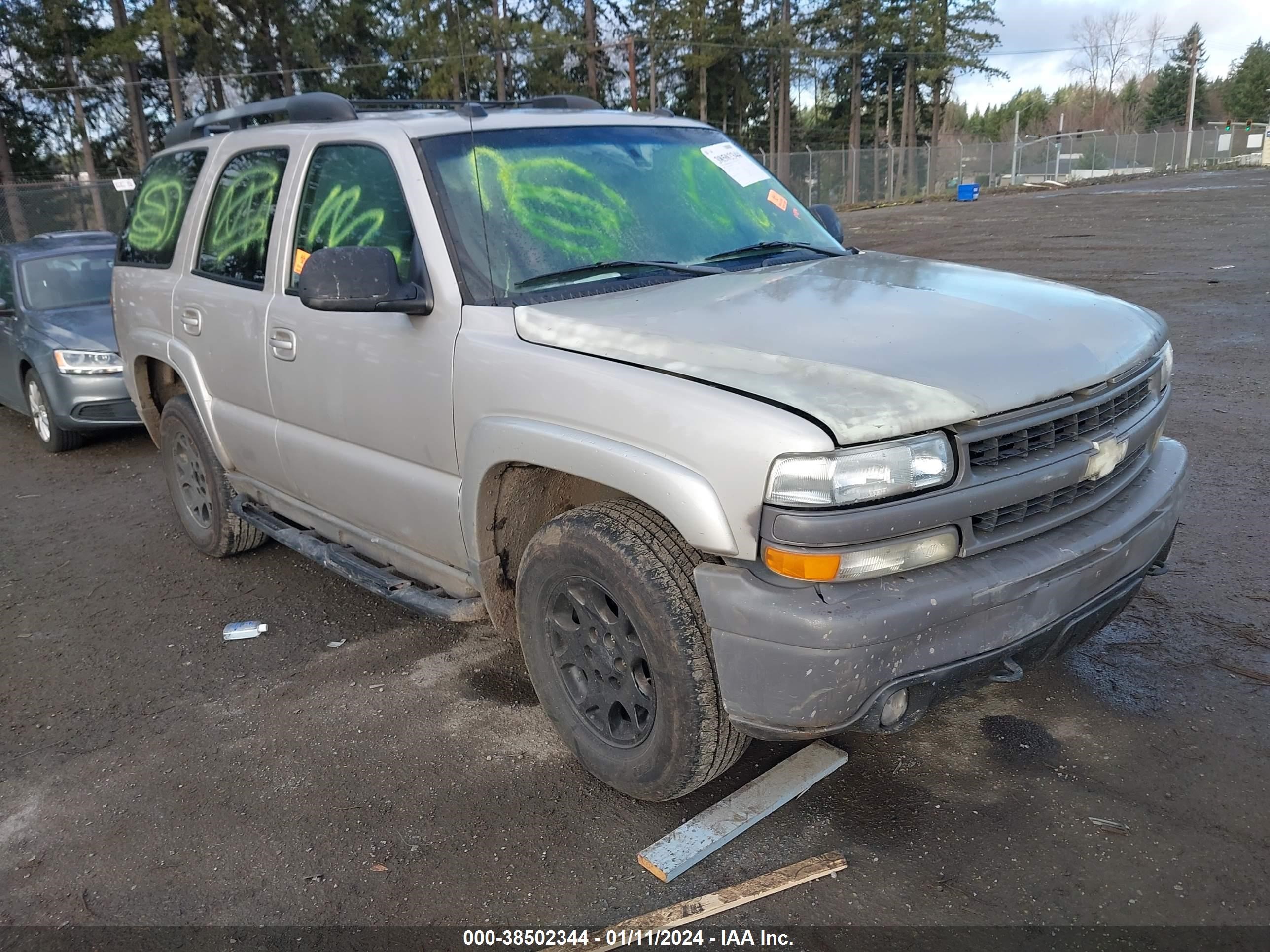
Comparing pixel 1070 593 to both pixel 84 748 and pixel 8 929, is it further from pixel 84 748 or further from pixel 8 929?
pixel 84 748

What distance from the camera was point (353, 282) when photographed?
3049 millimetres

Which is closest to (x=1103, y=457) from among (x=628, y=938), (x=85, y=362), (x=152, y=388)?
(x=628, y=938)

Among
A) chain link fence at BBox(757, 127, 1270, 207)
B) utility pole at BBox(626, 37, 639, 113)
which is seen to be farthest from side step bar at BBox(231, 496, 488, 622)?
chain link fence at BBox(757, 127, 1270, 207)

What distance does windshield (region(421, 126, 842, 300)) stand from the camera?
3244 mm

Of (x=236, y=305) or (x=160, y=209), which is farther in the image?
(x=160, y=209)

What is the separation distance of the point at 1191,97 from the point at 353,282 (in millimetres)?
72758

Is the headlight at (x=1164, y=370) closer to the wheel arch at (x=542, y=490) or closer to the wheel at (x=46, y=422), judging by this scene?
the wheel arch at (x=542, y=490)

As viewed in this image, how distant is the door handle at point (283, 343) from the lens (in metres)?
3.88

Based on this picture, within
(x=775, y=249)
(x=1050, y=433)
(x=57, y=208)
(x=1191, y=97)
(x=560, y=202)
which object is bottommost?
(x=1050, y=433)

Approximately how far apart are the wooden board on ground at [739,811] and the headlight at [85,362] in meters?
6.32

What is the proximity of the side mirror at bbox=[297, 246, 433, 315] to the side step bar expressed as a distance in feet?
3.43

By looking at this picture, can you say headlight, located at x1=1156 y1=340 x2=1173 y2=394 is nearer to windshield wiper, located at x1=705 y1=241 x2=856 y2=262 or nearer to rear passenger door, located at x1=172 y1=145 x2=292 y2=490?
windshield wiper, located at x1=705 y1=241 x2=856 y2=262

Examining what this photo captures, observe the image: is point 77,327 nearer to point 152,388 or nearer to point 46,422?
point 46,422

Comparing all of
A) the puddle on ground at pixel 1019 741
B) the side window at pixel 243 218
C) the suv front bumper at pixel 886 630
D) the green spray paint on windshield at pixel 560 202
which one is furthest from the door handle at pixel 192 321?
the puddle on ground at pixel 1019 741
